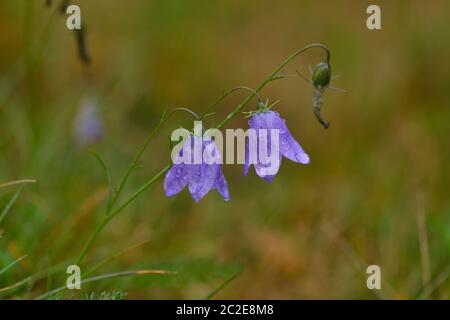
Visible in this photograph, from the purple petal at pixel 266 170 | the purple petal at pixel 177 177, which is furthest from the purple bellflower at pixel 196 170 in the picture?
the purple petal at pixel 266 170

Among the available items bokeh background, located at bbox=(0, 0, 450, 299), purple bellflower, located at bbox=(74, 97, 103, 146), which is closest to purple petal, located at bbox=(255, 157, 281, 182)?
bokeh background, located at bbox=(0, 0, 450, 299)

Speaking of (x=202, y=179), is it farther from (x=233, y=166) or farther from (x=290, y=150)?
(x=233, y=166)

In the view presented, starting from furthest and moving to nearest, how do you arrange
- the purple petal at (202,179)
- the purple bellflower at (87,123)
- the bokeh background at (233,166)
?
the purple bellflower at (87,123), the bokeh background at (233,166), the purple petal at (202,179)

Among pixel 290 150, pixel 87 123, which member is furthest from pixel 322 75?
pixel 87 123

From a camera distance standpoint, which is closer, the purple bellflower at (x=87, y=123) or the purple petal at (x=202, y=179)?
the purple petal at (x=202, y=179)

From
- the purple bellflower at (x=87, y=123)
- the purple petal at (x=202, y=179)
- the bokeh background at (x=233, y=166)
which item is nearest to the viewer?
the purple petal at (x=202, y=179)

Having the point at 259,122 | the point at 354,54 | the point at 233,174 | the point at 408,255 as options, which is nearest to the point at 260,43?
the point at 354,54

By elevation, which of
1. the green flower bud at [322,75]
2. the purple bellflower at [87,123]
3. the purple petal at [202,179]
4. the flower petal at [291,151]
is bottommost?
the purple petal at [202,179]

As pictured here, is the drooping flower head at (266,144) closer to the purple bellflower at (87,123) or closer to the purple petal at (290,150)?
the purple petal at (290,150)
